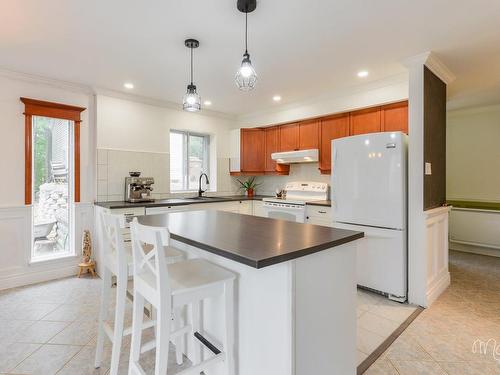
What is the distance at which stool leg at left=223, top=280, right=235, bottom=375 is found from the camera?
1411 mm

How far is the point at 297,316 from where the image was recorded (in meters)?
1.30

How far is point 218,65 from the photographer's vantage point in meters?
2.94

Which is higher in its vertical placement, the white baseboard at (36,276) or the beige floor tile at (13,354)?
the white baseboard at (36,276)

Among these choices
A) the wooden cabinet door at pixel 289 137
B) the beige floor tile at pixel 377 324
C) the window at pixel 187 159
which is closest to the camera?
the beige floor tile at pixel 377 324

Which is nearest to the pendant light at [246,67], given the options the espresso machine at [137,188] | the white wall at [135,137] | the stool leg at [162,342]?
the stool leg at [162,342]

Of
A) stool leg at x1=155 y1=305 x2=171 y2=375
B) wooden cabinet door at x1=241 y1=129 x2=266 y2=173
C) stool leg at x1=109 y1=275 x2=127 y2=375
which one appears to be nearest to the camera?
stool leg at x1=155 y1=305 x2=171 y2=375

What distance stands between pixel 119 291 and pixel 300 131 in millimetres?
3550

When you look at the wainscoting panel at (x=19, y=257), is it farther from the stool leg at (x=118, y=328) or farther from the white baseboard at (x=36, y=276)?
the stool leg at (x=118, y=328)

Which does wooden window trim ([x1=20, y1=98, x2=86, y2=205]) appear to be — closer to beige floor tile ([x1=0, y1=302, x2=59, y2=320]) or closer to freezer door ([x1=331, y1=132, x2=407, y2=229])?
beige floor tile ([x1=0, y1=302, x2=59, y2=320])

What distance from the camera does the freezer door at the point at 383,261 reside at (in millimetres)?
2775

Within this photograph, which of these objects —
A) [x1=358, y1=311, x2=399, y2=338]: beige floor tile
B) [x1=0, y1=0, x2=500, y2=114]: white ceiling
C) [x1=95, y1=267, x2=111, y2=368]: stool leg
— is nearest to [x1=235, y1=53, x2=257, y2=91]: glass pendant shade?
[x1=0, y1=0, x2=500, y2=114]: white ceiling

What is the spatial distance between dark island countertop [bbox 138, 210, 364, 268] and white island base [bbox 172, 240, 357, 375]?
66 millimetres

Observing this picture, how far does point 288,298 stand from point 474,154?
5.33 meters

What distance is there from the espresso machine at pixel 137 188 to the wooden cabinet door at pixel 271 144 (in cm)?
202
